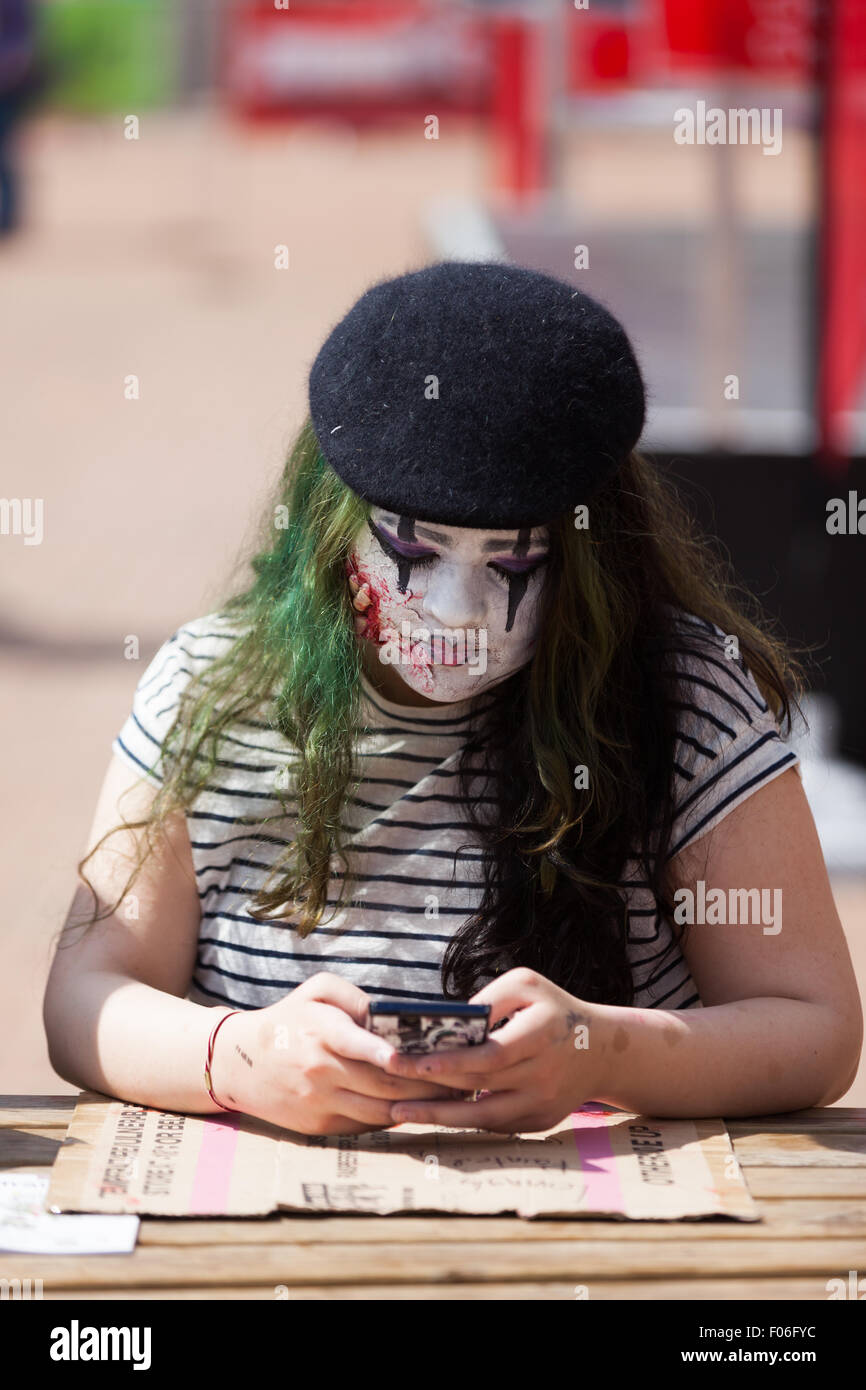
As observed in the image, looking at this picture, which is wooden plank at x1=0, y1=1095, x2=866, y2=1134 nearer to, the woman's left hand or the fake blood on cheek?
the woman's left hand

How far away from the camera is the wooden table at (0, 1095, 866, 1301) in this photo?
143 centimetres

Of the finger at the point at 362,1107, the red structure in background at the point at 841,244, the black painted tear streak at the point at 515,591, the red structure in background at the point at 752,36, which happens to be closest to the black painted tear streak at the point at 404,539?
the black painted tear streak at the point at 515,591

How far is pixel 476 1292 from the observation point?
1421 mm

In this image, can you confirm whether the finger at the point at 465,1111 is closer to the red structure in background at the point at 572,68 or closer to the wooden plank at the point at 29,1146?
the wooden plank at the point at 29,1146

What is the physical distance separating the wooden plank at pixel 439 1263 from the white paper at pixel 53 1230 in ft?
0.04

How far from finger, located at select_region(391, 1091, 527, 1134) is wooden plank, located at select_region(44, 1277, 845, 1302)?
0.21 m

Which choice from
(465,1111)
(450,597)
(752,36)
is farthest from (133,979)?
(752,36)

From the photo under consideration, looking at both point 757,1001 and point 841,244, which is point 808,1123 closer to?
point 757,1001

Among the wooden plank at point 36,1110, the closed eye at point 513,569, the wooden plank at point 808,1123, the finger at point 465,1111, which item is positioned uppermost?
the closed eye at point 513,569

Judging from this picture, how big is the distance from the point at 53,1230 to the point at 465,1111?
0.39 m

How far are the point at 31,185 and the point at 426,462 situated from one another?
61.0 feet

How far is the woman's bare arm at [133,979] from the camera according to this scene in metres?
1.73

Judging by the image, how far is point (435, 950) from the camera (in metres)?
1.86

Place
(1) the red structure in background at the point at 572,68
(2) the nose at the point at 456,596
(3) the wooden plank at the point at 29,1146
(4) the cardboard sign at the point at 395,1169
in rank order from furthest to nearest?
(1) the red structure in background at the point at 572,68 → (2) the nose at the point at 456,596 → (3) the wooden plank at the point at 29,1146 → (4) the cardboard sign at the point at 395,1169
